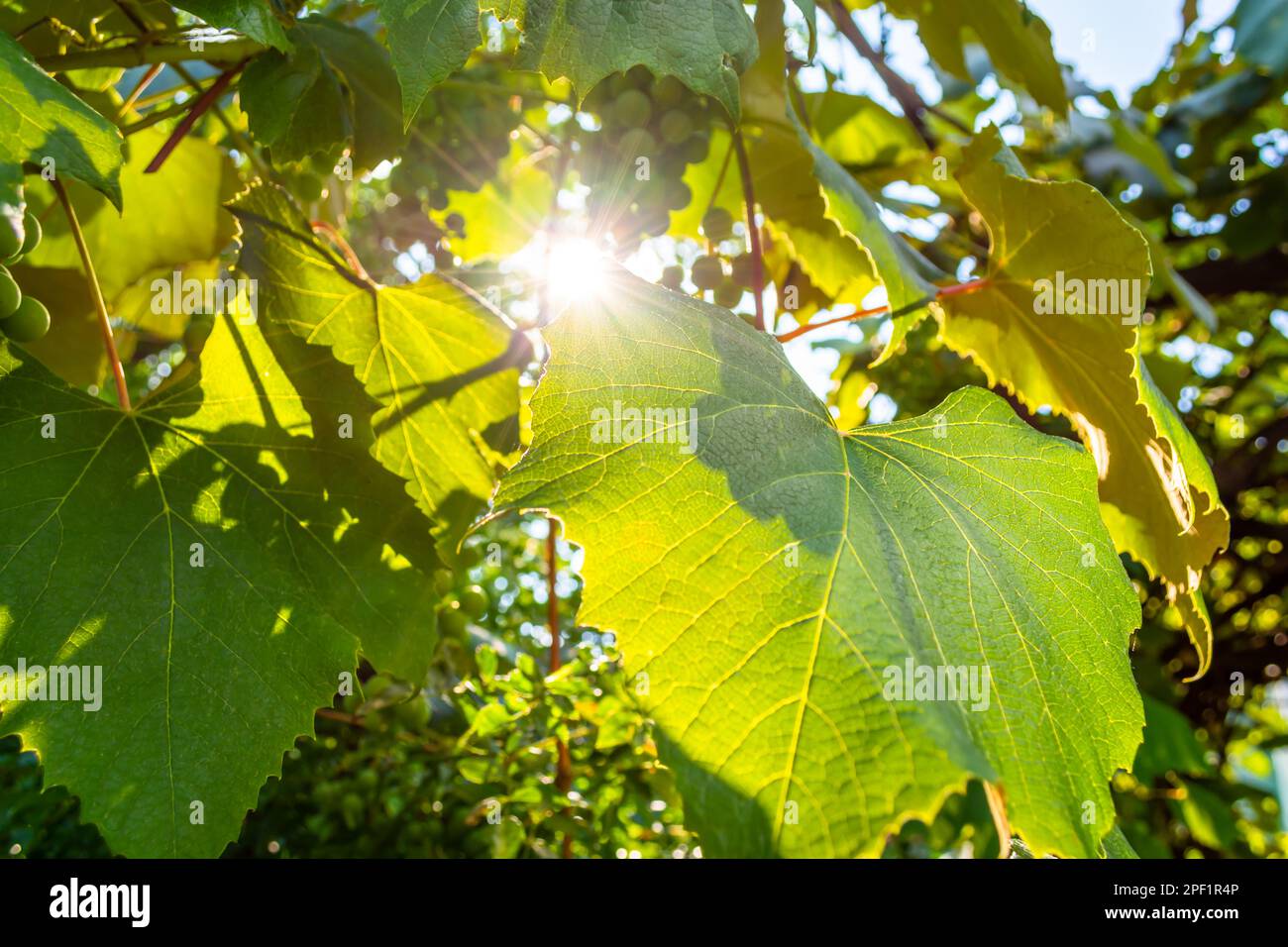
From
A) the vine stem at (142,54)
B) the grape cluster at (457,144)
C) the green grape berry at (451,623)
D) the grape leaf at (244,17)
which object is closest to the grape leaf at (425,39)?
the grape leaf at (244,17)

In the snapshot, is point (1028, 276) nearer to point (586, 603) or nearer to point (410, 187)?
point (586, 603)

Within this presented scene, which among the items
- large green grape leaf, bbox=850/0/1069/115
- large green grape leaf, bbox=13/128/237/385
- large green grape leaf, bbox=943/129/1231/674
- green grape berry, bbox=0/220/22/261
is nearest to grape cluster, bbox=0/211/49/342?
green grape berry, bbox=0/220/22/261

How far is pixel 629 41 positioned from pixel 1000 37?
0.84 m

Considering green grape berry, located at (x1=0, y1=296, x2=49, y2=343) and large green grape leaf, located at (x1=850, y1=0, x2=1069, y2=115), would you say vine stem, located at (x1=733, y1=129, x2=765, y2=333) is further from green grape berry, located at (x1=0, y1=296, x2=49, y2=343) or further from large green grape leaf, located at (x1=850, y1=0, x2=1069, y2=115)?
green grape berry, located at (x1=0, y1=296, x2=49, y2=343)

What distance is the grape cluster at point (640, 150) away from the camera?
1159 millimetres

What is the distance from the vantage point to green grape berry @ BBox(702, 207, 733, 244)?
53.5 inches

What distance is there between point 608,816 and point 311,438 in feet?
2.31

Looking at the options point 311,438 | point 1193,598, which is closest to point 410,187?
point 311,438

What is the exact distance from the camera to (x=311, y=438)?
2.89 ft

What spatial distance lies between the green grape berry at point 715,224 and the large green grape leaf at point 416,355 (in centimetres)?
39

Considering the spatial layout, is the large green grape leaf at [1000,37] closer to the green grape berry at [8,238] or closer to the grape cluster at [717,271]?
the grape cluster at [717,271]

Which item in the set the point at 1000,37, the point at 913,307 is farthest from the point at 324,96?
the point at 1000,37

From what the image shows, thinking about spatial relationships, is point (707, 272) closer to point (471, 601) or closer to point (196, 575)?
point (471, 601)

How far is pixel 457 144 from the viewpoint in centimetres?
138
